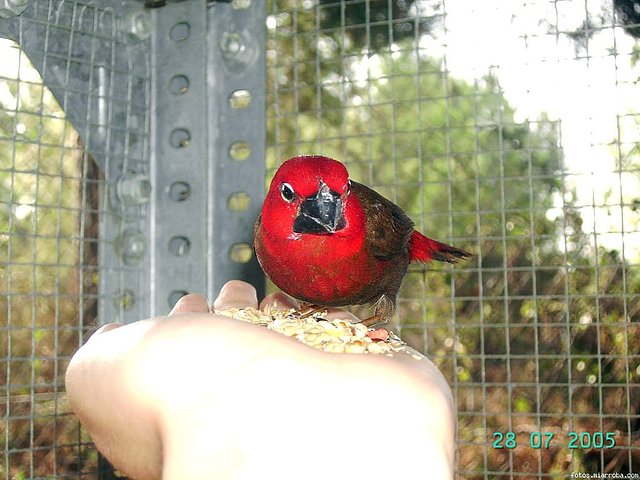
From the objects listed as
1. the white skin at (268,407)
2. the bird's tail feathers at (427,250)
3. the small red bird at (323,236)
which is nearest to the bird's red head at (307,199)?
the small red bird at (323,236)

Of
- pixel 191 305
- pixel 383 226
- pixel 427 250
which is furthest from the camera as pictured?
pixel 427 250

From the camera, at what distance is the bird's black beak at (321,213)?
5.56ft

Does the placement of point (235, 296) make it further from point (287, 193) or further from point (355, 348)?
point (355, 348)

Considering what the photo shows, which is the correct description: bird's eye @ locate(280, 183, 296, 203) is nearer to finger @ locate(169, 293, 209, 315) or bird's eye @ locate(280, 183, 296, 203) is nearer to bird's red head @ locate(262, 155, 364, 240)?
bird's red head @ locate(262, 155, 364, 240)

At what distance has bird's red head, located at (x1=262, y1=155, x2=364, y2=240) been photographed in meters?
1.70

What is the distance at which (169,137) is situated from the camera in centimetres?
172

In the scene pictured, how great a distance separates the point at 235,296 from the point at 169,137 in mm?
459

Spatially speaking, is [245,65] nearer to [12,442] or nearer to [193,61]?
[193,61]

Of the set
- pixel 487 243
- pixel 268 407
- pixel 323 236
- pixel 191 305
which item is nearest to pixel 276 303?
pixel 323 236

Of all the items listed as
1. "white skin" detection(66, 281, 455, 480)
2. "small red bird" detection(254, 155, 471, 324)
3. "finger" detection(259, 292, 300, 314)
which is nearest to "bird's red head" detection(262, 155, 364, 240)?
"small red bird" detection(254, 155, 471, 324)

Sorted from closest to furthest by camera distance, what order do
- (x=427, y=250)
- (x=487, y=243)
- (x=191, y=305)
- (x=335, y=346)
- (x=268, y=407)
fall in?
(x=268, y=407), (x=335, y=346), (x=191, y=305), (x=427, y=250), (x=487, y=243)

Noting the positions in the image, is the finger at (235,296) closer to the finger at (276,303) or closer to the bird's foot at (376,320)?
the finger at (276,303)

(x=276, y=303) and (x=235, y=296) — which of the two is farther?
(x=276, y=303)

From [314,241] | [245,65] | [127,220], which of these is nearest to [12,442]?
[127,220]
